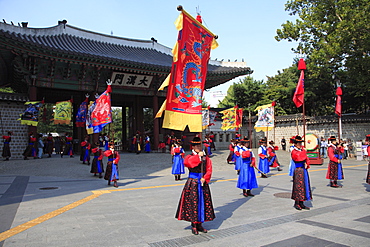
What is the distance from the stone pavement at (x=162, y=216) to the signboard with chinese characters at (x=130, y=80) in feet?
35.4

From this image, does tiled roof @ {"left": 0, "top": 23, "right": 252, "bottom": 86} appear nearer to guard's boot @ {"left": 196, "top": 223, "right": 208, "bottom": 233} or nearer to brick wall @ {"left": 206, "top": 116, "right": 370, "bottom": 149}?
brick wall @ {"left": 206, "top": 116, "right": 370, "bottom": 149}

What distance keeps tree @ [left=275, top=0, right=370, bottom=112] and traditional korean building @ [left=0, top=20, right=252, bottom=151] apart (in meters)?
5.30

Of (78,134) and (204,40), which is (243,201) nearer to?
(204,40)

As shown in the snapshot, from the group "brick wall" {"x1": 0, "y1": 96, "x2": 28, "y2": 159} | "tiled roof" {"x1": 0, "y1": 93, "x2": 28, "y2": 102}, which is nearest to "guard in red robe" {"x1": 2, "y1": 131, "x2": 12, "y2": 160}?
"brick wall" {"x1": 0, "y1": 96, "x2": 28, "y2": 159}

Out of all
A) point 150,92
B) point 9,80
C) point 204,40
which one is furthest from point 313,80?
point 9,80

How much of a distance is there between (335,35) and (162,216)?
17603 millimetres

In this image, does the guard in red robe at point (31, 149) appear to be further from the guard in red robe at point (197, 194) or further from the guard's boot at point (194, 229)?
the guard's boot at point (194, 229)

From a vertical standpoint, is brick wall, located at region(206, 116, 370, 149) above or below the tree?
below

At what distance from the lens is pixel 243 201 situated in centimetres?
755

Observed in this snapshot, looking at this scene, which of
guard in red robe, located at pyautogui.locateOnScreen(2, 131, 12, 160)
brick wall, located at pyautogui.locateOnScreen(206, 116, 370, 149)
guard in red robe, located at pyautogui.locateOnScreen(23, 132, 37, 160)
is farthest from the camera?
brick wall, located at pyautogui.locateOnScreen(206, 116, 370, 149)

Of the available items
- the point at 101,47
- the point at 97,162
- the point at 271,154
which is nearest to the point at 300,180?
the point at 271,154

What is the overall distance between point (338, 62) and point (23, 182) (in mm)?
21597

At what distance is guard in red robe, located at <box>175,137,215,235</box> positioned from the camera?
4.99m

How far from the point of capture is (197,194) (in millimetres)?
5070
